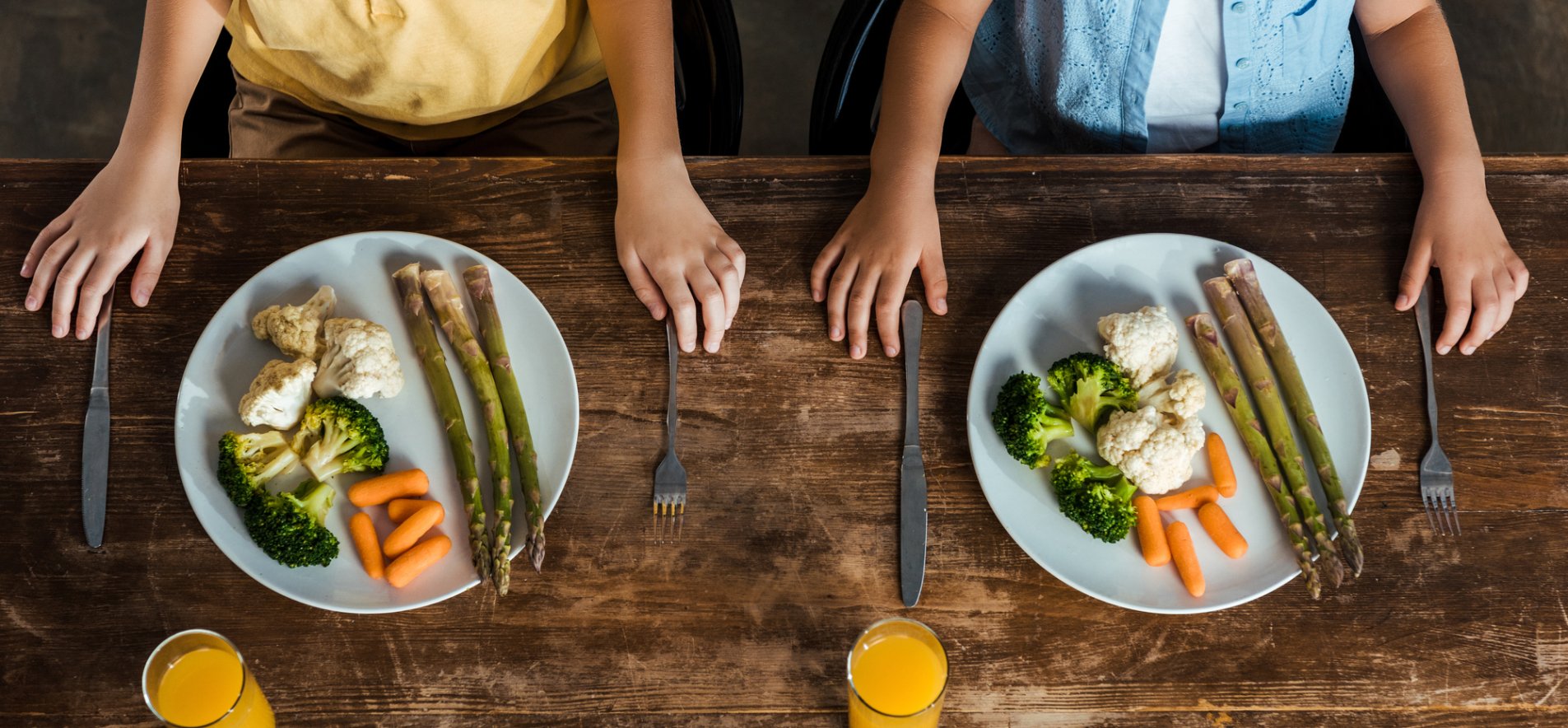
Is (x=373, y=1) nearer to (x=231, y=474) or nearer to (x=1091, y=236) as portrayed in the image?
(x=231, y=474)

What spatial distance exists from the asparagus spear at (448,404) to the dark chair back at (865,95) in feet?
2.11

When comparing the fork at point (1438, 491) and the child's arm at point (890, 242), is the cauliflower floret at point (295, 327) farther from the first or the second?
the fork at point (1438, 491)

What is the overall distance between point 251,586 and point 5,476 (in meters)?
0.32

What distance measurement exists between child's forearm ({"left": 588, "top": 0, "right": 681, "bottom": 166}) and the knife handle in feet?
2.26

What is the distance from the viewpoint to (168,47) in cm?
122

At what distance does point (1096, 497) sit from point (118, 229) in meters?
1.17

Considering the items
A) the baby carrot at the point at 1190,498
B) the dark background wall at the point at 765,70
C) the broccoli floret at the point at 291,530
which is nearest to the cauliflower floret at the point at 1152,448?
the baby carrot at the point at 1190,498

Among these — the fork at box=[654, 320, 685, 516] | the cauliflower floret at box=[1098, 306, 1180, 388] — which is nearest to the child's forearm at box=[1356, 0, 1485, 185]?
the cauliflower floret at box=[1098, 306, 1180, 388]

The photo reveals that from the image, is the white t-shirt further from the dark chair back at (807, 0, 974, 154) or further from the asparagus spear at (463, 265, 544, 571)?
the asparagus spear at (463, 265, 544, 571)

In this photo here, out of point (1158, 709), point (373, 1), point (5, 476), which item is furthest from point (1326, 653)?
point (5, 476)

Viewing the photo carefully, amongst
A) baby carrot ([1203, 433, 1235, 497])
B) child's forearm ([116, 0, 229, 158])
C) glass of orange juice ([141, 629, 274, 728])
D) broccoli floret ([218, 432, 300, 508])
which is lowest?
glass of orange juice ([141, 629, 274, 728])

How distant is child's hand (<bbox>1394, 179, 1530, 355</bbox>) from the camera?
1103 millimetres

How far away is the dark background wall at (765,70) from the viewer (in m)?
2.39

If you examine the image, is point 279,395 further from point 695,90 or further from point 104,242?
point 695,90
